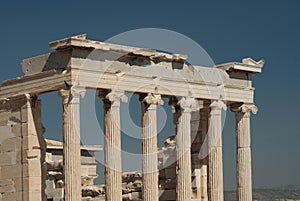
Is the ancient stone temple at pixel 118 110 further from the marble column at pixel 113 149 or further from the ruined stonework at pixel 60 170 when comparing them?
the ruined stonework at pixel 60 170

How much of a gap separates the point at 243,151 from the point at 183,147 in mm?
3536

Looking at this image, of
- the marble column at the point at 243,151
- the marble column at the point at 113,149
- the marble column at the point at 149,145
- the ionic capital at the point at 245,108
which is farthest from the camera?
the ionic capital at the point at 245,108

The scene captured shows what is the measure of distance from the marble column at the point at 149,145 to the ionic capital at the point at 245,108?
507 centimetres

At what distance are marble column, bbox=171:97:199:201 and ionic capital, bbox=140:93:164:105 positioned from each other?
1.35 m

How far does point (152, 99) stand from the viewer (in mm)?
30141

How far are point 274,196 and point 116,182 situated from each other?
6293 cm

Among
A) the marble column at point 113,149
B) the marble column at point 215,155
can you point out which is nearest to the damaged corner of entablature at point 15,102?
the marble column at point 113,149

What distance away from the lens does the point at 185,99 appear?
104 feet

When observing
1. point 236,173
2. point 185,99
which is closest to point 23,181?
point 185,99

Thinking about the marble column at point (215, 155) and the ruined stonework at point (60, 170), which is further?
the ruined stonework at point (60, 170)

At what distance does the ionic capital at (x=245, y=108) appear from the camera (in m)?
33.9

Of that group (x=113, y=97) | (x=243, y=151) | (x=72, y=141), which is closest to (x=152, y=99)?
(x=113, y=97)

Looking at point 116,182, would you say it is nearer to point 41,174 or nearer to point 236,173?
point 41,174

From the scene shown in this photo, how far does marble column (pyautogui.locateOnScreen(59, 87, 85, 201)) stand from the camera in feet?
89.8
